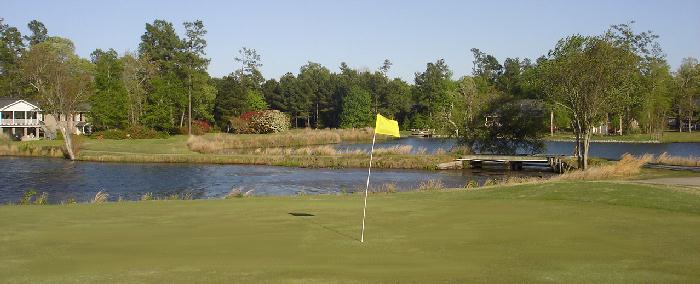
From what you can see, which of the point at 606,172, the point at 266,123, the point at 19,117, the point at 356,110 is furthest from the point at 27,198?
the point at 356,110

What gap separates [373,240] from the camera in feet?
46.8

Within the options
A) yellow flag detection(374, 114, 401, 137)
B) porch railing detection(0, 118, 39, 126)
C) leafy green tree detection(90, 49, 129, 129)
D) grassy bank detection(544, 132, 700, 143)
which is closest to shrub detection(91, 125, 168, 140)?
leafy green tree detection(90, 49, 129, 129)

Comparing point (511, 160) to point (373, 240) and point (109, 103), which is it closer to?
point (373, 240)

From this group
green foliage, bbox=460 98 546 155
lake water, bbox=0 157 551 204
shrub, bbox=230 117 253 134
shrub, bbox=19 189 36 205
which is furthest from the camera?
shrub, bbox=230 117 253 134

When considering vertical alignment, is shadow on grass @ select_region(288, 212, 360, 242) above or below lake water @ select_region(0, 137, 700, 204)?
above

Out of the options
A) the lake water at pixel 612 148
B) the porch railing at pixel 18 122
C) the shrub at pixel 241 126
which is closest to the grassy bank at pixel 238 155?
the lake water at pixel 612 148

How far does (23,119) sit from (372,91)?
69.5 meters

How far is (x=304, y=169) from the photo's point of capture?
2208 inches

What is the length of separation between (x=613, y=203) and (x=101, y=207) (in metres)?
17.0

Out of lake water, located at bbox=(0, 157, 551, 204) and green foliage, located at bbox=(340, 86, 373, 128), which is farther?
green foliage, located at bbox=(340, 86, 373, 128)

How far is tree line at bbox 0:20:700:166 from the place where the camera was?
4738 centimetres

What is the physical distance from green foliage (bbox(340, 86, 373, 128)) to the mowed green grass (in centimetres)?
10188

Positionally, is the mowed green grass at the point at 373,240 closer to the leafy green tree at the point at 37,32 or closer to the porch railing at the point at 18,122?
the porch railing at the point at 18,122

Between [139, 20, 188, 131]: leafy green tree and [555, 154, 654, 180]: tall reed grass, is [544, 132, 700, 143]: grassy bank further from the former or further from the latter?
[555, 154, 654, 180]: tall reed grass
